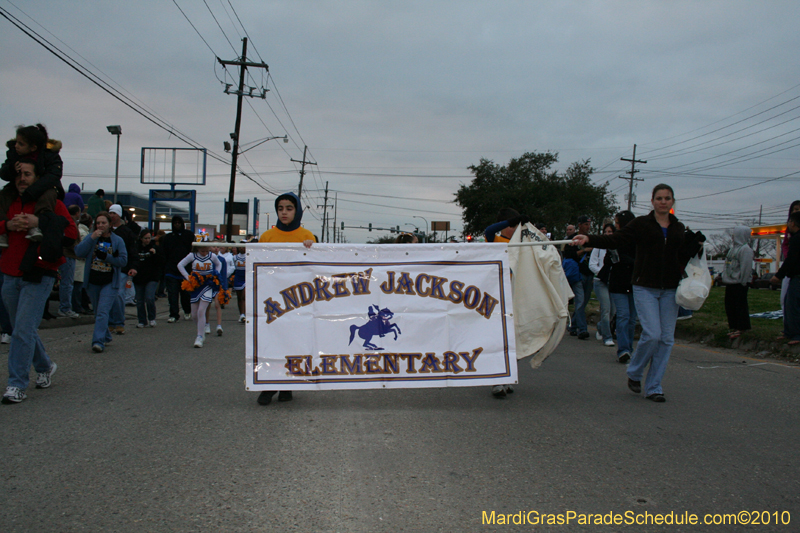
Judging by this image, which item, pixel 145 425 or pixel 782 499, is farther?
pixel 145 425

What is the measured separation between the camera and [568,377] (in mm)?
6707

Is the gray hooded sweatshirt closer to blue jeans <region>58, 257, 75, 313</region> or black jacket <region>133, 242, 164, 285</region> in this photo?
black jacket <region>133, 242, 164, 285</region>

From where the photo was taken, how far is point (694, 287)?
18.0ft

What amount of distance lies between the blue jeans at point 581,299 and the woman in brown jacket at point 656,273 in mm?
5128

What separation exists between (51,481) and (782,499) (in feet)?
13.6

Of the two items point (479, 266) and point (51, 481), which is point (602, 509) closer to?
point (479, 266)

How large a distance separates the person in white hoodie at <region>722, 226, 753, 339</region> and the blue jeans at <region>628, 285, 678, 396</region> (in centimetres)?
470

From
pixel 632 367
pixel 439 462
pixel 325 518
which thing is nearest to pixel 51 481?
pixel 325 518

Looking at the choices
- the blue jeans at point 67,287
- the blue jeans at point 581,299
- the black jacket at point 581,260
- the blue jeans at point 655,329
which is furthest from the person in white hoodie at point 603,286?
the blue jeans at point 67,287

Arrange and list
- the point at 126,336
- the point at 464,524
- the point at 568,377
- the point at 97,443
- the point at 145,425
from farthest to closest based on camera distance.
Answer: the point at 126,336 → the point at 568,377 → the point at 145,425 → the point at 97,443 → the point at 464,524

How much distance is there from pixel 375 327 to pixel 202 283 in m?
4.73

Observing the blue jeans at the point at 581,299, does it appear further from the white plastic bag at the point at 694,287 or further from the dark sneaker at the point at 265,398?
the dark sneaker at the point at 265,398

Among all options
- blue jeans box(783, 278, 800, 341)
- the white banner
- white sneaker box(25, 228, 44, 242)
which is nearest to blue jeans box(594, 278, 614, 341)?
blue jeans box(783, 278, 800, 341)

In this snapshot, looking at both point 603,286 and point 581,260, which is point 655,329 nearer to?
point 603,286
